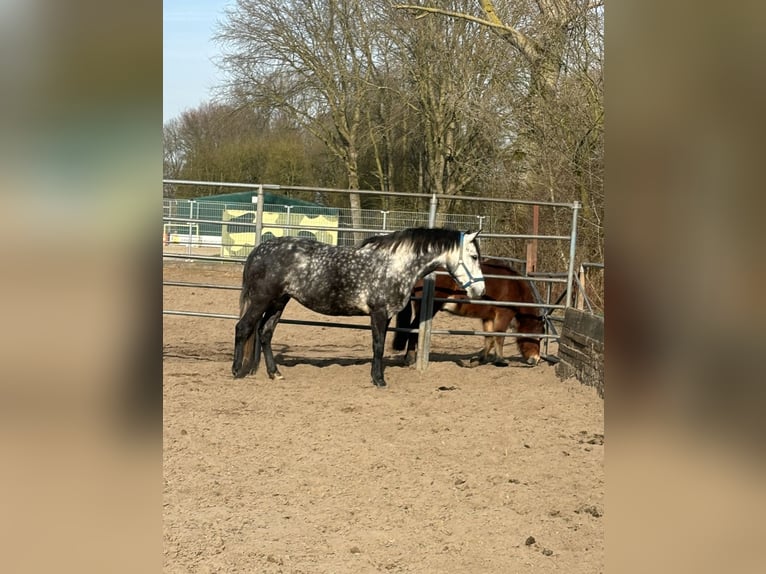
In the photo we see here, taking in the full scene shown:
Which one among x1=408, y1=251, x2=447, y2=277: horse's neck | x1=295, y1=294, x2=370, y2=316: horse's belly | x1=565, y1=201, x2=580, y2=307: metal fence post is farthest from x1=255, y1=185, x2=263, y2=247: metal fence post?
x1=565, y1=201, x2=580, y2=307: metal fence post

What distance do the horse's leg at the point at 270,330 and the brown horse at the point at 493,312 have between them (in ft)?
4.00

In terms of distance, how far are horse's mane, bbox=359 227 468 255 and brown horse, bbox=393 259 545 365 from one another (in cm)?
73

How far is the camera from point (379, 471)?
3.64m

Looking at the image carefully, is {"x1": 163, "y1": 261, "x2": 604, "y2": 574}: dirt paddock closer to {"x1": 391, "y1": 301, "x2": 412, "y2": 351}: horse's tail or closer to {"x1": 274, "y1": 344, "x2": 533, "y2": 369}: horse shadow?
{"x1": 274, "y1": 344, "x2": 533, "y2": 369}: horse shadow

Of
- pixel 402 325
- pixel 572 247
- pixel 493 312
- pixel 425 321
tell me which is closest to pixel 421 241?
pixel 425 321

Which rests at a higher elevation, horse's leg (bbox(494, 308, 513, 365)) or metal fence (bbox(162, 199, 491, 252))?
metal fence (bbox(162, 199, 491, 252))

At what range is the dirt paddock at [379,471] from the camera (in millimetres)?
2641

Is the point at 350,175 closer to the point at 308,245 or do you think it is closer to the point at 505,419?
the point at 308,245

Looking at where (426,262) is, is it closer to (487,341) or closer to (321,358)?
(487,341)

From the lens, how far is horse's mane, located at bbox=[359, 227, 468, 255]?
240 inches

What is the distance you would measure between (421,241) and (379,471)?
279cm

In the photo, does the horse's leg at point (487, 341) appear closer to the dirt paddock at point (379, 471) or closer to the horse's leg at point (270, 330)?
the dirt paddock at point (379, 471)

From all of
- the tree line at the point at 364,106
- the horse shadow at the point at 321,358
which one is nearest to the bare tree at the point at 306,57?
the tree line at the point at 364,106
